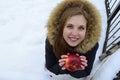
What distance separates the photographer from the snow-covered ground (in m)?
2.71

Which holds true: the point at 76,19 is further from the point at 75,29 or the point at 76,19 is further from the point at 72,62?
the point at 72,62

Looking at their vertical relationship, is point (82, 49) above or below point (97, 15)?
below

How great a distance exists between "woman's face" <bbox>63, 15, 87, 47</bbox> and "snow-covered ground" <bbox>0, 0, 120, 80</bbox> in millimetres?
482

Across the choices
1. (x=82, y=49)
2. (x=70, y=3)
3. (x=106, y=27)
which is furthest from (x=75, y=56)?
(x=106, y=27)

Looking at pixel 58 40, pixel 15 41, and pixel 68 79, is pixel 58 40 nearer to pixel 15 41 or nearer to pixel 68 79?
pixel 68 79

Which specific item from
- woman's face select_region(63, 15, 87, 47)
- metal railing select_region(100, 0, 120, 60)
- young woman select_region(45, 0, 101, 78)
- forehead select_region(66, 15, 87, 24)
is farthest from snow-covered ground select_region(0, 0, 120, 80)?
forehead select_region(66, 15, 87, 24)

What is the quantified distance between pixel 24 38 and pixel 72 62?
92cm

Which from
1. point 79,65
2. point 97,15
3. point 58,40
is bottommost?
point 79,65

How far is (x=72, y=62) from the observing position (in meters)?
2.22

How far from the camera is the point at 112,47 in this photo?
2.69 m

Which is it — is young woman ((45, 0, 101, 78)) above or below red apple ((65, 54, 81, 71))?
above

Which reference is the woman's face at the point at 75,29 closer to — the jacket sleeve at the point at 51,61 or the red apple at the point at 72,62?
the red apple at the point at 72,62

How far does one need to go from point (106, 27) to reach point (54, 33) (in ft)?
3.14

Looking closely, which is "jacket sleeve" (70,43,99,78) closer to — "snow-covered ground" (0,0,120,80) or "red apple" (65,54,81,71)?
"red apple" (65,54,81,71)
